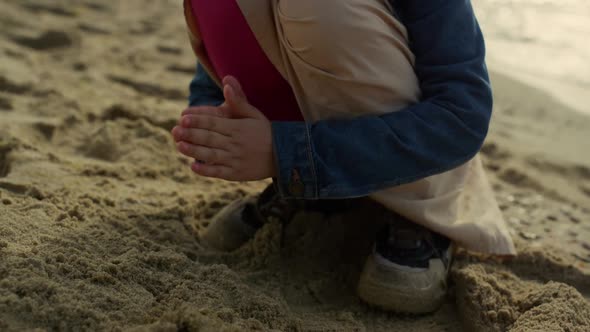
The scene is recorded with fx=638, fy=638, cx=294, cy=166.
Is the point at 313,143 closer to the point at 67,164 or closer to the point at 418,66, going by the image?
the point at 418,66

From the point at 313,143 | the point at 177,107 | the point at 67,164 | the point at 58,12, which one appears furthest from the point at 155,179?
the point at 58,12

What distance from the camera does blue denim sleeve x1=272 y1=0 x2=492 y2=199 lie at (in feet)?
3.65

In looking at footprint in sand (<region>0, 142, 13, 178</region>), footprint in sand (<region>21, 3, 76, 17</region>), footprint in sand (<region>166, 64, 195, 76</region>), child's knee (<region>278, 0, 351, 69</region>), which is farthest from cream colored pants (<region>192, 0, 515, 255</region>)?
footprint in sand (<region>21, 3, 76, 17</region>)

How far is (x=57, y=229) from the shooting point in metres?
1.17

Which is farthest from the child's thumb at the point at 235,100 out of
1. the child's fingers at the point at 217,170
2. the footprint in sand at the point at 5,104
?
the footprint in sand at the point at 5,104

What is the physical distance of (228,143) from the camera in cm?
111

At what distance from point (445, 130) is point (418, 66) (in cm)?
15

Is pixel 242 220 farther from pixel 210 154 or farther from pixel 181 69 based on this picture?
pixel 181 69

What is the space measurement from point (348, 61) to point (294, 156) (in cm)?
20

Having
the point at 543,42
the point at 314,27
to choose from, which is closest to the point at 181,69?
the point at 543,42

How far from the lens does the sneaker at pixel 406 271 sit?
1223mm

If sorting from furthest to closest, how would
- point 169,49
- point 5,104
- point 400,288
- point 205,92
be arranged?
point 169,49 → point 5,104 → point 205,92 → point 400,288

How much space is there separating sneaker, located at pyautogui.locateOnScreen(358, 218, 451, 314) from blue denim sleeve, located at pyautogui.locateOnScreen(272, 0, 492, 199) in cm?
18

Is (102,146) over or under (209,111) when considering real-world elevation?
under
